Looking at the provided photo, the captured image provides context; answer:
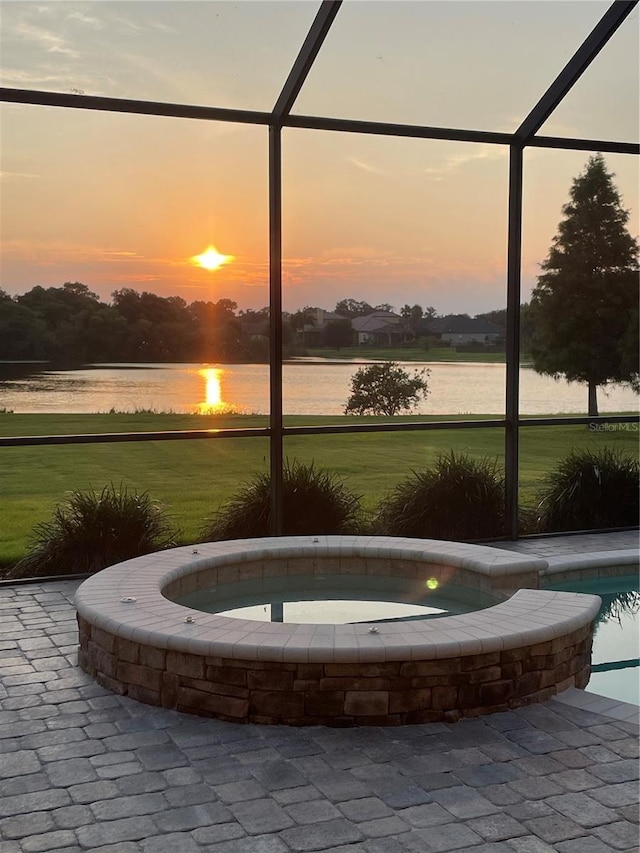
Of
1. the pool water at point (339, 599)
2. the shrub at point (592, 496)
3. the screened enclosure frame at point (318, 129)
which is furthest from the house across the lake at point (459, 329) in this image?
the pool water at point (339, 599)

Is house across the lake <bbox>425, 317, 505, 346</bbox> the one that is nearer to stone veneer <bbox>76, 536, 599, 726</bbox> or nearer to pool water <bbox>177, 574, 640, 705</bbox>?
pool water <bbox>177, 574, 640, 705</bbox>

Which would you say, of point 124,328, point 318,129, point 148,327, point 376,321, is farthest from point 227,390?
point 318,129

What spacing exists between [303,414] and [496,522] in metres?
7.27

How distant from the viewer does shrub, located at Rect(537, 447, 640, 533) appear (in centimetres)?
887

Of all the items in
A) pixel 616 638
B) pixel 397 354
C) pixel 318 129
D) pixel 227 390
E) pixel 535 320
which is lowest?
pixel 616 638

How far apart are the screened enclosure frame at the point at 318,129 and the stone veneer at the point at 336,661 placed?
8.11 ft

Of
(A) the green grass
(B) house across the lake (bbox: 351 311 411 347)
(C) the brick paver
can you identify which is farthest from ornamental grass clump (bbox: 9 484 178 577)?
(B) house across the lake (bbox: 351 311 411 347)

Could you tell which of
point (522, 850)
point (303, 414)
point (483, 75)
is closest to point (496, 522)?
point (483, 75)

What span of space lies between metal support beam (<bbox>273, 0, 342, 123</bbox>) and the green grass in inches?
314

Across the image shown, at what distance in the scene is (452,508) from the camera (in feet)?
27.4

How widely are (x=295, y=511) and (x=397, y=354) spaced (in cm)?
851

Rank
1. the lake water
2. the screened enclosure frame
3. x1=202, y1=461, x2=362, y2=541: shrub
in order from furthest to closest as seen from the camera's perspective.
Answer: the lake water, x1=202, y1=461, x2=362, y2=541: shrub, the screened enclosure frame

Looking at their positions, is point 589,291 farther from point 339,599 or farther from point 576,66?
point 339,599

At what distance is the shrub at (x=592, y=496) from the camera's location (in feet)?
29.1
